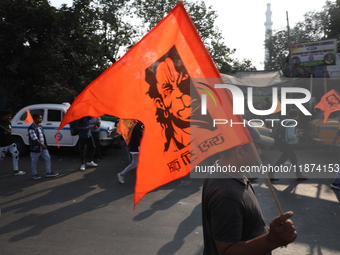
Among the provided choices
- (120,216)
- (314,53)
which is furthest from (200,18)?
(120,216)

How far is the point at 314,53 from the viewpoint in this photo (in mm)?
21500

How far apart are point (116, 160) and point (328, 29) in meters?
31.2

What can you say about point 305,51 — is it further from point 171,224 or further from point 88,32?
point 171,224

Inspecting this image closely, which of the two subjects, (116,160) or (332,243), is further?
(116,160)

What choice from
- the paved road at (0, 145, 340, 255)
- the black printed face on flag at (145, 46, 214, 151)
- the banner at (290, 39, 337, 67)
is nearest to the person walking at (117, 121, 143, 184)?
the paved road at (0, 145, 340, 255)

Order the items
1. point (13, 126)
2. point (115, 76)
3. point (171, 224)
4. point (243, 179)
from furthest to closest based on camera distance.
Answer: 1. point (13, 126)
2. point (171, 224)
3. point (115, 76)
4. point (243, 179)

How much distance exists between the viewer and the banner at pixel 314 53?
21.0m

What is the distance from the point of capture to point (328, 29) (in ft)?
112

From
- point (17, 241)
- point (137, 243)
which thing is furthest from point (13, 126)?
point (137, 243)

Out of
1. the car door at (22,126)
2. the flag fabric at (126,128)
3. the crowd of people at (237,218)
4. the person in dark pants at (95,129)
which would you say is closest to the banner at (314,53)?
the person in dark pants at (95,129)

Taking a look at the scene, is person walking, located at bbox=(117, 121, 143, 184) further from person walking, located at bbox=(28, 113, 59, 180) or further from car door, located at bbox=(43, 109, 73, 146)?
car door, located at bbox=(43, 109, 73, 146)

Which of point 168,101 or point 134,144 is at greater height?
point 168,101

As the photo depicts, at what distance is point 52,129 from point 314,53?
17256 millimetres

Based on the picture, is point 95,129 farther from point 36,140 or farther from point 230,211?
point 230,211
